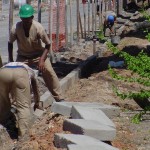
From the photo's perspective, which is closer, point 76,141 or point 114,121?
point 76,141

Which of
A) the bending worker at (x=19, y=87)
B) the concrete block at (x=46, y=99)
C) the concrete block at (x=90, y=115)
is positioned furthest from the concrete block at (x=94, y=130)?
the concrete block at (x=46, y=99)

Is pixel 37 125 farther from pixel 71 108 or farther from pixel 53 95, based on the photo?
pixel 53 95

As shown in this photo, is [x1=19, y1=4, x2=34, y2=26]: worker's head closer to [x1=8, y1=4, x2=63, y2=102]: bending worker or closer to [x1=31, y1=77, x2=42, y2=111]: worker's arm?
[x1=8, y1=4, x2=63, y2=102]: bending worker

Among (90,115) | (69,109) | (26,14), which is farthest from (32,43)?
(90,115)

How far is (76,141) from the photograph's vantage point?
21.9 ft

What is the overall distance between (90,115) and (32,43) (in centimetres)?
202

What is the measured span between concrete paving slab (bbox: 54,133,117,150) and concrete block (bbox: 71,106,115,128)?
3.43 ft

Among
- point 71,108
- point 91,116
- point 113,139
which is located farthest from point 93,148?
point 71,108

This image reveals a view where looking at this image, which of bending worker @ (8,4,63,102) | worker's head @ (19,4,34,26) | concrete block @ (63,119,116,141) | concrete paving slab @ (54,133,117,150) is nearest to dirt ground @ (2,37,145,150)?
concrete paving slab @ (54,133,117,150)

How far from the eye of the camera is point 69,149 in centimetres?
627

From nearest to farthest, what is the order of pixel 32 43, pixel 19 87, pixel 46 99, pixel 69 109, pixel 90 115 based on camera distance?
pixel 90 115 < pixel 19 87 < pixel 69 109 < pixel 32 43 < pixel 46 99

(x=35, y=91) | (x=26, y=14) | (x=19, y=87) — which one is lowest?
(x=35, y=91)

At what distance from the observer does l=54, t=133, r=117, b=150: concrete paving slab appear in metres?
6.65

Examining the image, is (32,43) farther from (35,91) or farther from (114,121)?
(114,121)
